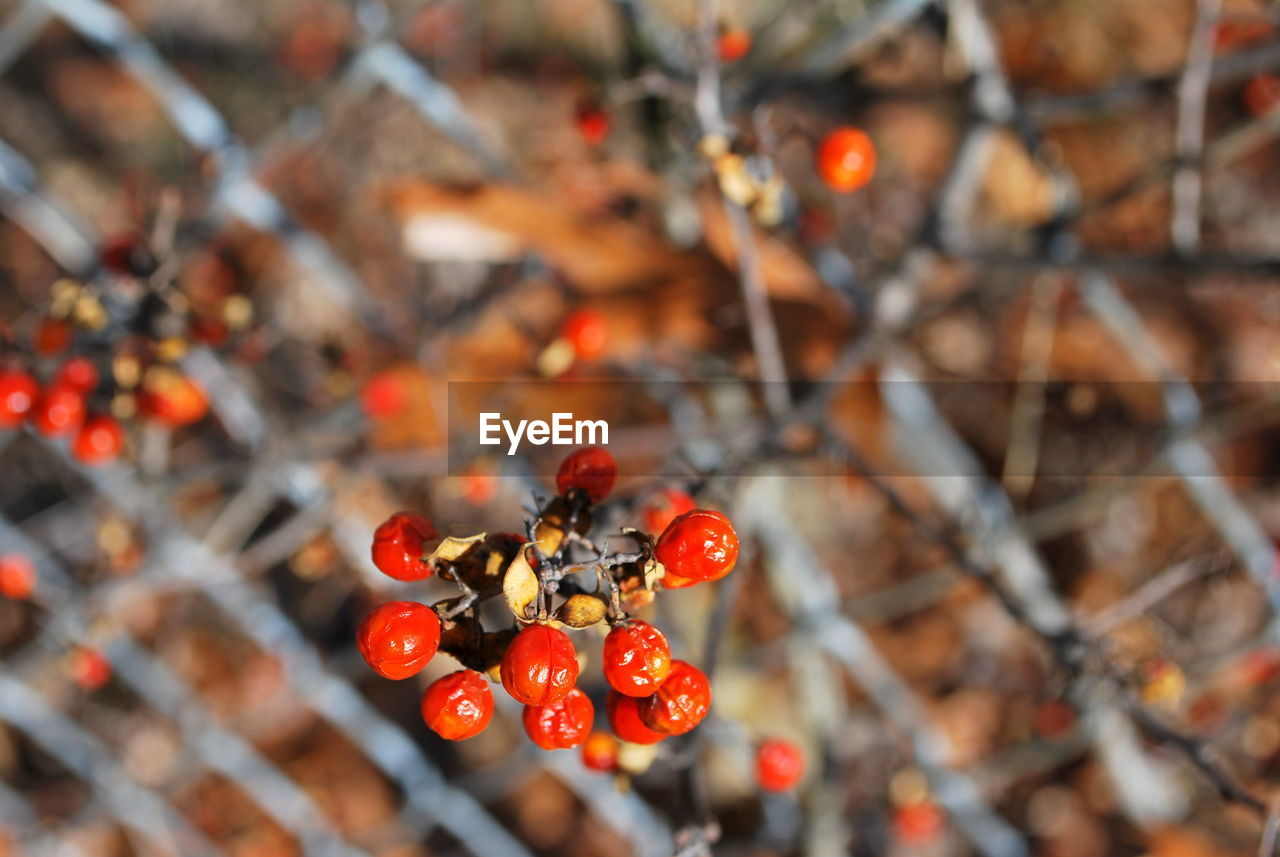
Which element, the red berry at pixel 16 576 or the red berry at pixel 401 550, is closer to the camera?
the red berry at pixel 401 550

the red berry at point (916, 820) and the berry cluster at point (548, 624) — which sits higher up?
the red berry at point (916, 820)

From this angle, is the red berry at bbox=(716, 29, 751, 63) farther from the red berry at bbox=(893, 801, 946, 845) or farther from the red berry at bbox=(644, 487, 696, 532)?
the red berry at bbox=(893, 801, 946, 845)

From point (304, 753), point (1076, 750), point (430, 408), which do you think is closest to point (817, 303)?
point (430, 408)

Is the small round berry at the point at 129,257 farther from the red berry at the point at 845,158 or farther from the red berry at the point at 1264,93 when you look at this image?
the red berry at the point at 1264,93

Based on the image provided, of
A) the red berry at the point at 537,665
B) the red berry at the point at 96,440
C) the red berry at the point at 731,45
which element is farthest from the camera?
the red berry at the point at 96,440

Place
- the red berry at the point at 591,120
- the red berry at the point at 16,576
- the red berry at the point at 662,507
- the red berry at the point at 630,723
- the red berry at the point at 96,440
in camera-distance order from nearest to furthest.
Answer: the red berry at the point at 630,723
the red berry at the point at 662,507
the red berry at the point at 96,440
the red berry at the point at 591,120
the red berry at the point at 16,576

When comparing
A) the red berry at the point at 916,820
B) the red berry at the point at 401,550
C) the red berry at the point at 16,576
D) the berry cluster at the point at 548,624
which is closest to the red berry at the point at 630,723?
the berry cluster at the point at 548,624

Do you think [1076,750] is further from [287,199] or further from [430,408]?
[287,199]

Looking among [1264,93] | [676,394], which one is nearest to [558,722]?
[676,394]
